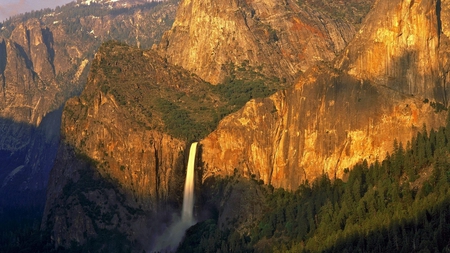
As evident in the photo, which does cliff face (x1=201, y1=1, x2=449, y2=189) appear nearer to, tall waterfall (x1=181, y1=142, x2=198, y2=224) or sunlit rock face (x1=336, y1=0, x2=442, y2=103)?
sunlit rock face (x1=336, y1=0, x2=442, y2=103)

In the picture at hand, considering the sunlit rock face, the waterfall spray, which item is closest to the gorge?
the sunlit rock face

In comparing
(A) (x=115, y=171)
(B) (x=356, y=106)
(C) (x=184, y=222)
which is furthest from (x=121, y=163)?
(B) (x=356, y=106)

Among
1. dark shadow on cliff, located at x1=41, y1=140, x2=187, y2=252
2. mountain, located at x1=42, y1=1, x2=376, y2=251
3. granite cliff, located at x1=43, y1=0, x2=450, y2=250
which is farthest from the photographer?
mountain, located at x1=42, y1=1, x2=376, y2=251

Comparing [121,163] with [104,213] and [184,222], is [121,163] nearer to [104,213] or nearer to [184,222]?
[104,213]

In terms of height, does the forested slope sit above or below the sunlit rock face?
below

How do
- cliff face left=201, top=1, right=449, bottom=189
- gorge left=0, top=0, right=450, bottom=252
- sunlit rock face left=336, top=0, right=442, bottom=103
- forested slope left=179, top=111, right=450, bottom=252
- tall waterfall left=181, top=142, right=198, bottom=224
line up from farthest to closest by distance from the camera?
tall waterfall left=181, top=142, right=198, bottom=224 < sunlit rock face left=336, top=0, right=442, bottom=103 < cliff face left=201, top=1, right=449, bottom=189 < gorge left=0, top=0, right=450, bottom=252 < forested slope left=179, top=111, right=450, bottom=252

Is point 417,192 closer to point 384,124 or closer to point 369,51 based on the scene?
point 384,124

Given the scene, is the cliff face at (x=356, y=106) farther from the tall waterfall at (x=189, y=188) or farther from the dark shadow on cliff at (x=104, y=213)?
the dark shadow on cliff at (x=104, y=213)
